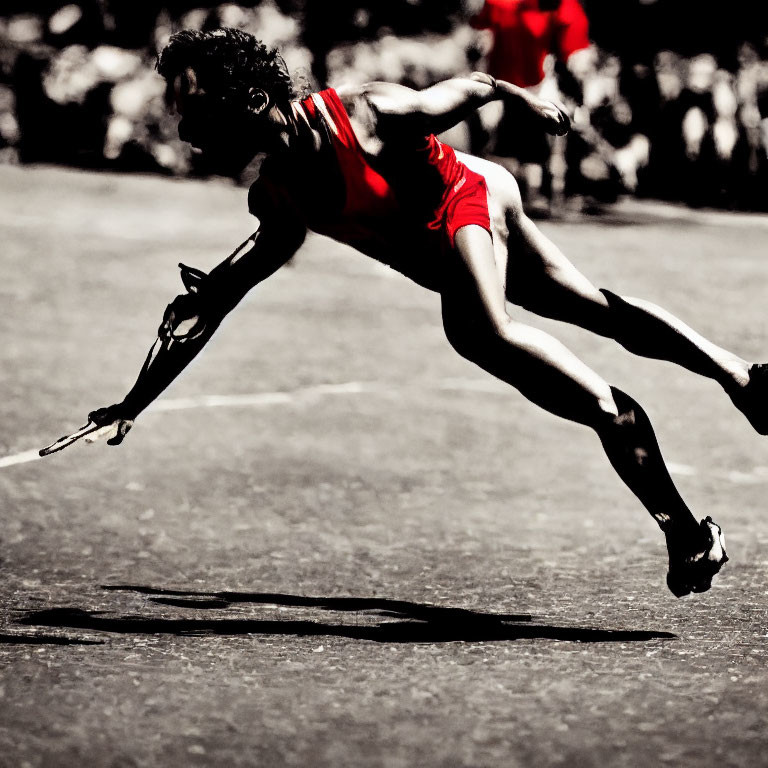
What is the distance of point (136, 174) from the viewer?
18.6 meters

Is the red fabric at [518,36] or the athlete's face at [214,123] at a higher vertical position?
the athlete's face at [214,123]

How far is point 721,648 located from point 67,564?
258cm

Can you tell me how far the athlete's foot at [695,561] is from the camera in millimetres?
5188

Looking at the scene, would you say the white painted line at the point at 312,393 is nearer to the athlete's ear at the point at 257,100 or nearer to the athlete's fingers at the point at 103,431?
the athlete's fingers at the point at 103,431

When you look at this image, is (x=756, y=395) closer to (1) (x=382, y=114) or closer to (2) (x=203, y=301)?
(1) (x=382, y=114)

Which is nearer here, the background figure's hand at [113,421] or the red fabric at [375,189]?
the red fabric at [375,189]

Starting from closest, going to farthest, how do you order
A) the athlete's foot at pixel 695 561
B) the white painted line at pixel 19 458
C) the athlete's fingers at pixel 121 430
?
the athlete's foot at pixel 695 561, the athlete's fingers at pixel 121 430, the white painted line at pixel 19 458

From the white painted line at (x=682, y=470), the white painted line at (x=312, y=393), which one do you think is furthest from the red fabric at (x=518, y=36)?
the white painted line at (x=682, y=470)

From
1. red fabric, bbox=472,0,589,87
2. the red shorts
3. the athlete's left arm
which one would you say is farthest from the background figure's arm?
red fabric, bbox=472,0,589,87

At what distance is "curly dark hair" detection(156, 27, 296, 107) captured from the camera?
4.84 m

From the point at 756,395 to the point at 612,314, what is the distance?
549 millimetres

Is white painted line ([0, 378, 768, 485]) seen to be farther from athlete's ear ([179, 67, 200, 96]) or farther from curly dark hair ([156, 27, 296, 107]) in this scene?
athlete's ear ([179, 67, 200, 96])

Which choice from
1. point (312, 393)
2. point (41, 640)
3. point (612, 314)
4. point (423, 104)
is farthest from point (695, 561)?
point (312, 393)

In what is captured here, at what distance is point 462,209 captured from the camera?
→ 5.19 metres
